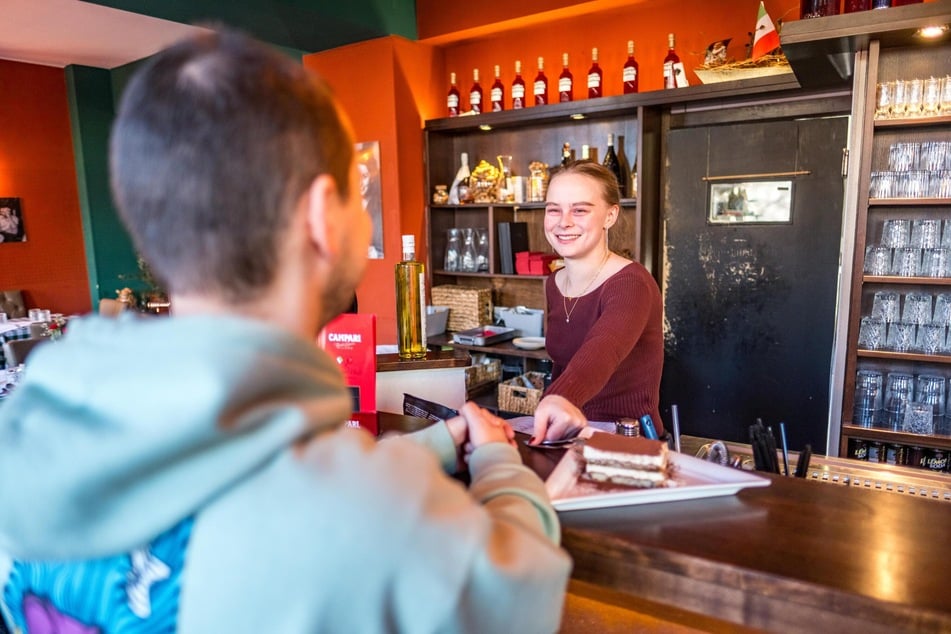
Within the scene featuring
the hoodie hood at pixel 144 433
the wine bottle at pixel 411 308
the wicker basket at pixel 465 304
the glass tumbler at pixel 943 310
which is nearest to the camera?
the hoodie hood at pixel 144 433

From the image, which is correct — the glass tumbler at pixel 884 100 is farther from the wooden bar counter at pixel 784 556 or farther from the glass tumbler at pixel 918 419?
the wooden bar counter at pixel 784 556

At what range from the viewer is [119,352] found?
1.74 ft

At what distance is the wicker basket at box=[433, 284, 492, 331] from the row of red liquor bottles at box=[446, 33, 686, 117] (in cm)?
116

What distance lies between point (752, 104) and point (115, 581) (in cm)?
349

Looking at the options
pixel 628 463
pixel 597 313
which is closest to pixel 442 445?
Answer: pixel 628 463

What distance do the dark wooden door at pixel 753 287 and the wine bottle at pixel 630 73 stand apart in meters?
0.49

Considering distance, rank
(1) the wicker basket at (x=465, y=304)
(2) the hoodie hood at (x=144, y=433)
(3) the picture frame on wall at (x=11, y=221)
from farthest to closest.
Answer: (3) the picture frame on wall at (x=11, y=221)
(1) the wicker basket at (x=465, y=304)
(2) the hoodie hood at (x=144, y=433)

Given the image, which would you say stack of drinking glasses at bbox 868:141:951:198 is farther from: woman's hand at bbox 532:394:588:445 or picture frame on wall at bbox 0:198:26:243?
picture frame on wall at bbox 0:198:26:243

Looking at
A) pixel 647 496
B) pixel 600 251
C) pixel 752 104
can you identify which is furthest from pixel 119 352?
pixel 752 104

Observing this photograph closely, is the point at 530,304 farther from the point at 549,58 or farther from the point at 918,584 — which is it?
the point at 918,584

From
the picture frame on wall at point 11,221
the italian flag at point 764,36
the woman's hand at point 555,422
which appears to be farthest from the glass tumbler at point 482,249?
the picture frame on wall at point 11,221

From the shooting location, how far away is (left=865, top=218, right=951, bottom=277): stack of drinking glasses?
8.36 ft

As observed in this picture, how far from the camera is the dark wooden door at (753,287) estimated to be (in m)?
2.91

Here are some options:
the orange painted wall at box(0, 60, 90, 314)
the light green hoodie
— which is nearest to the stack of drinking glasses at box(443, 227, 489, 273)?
the light green hoodie
